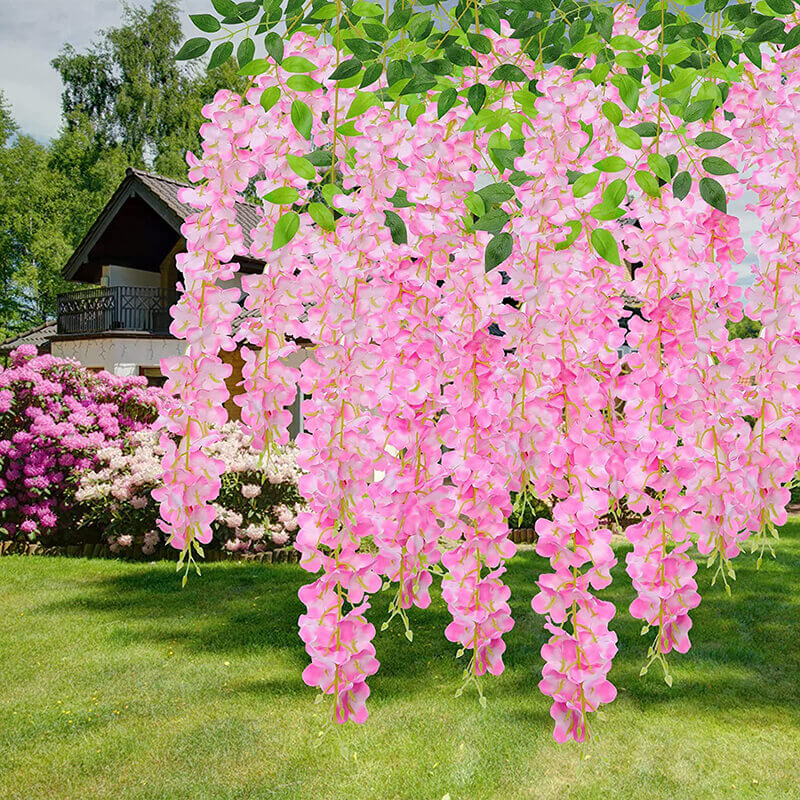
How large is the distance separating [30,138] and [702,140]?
3464 cm

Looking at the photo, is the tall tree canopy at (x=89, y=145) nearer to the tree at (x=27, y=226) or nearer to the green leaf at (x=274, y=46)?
the tree at (x=27, y=226)

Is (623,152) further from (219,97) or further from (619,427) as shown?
(219,97)

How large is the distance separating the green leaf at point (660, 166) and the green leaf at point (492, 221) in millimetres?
324

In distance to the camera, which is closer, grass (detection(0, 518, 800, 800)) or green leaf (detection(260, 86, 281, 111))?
green leaf (detection(260, 86, 281, 111))

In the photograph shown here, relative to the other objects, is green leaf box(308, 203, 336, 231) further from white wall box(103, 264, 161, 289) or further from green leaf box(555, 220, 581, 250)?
white wall box(103, 264, 161, 289)

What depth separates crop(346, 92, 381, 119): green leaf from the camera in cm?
174

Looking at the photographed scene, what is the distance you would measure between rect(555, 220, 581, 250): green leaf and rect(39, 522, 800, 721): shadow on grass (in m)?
4.28

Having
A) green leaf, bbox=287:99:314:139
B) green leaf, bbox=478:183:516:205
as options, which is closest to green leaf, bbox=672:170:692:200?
green leaf, bbox=478:183:516:205

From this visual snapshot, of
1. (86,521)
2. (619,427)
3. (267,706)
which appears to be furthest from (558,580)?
(86,521)

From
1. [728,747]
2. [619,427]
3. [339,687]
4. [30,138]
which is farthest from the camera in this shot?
[30,138]

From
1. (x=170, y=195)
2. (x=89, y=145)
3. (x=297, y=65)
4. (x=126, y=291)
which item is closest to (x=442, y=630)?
(x=297, y=65)

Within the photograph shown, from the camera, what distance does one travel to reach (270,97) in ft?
5.69

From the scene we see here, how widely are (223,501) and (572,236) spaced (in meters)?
8.66

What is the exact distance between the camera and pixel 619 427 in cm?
193
